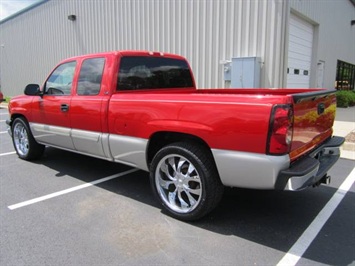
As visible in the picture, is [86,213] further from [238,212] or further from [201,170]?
[238,212]

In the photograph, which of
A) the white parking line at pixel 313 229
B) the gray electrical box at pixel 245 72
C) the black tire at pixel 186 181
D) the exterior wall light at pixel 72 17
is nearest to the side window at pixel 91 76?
the black tire at pixel 186 181

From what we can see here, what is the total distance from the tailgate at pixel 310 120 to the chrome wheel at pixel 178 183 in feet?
3.50

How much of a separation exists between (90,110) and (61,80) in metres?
1.14

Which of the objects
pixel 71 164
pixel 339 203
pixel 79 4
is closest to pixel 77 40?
pixel 79 4

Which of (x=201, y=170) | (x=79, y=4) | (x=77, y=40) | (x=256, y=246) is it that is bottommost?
(x=256, y=246)

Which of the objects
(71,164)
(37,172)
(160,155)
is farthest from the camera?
(71,164)

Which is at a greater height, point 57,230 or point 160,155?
point 160,155

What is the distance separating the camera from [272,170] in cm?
288

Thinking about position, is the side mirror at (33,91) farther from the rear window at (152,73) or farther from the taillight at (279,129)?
the taillight at (279,129)

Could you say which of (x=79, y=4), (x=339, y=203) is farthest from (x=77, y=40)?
(x=339, y=203)

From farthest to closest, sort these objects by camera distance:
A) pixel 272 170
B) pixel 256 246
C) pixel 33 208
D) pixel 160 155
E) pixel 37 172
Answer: pixel 37 172 < pixel 33 208 < pixel 160 155 < pixel 256 246 < pixel 272 170

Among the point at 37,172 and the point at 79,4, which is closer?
the point at 37,172

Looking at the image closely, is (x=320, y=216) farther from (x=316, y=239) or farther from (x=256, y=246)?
(x=256, y=246)

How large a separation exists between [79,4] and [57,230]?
15.3 m
